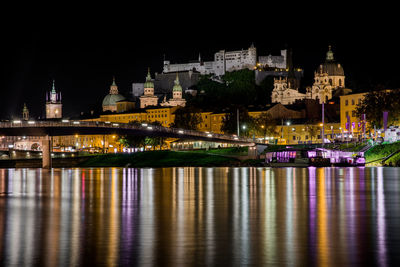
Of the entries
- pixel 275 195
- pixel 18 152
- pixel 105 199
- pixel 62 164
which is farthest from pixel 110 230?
pixel 18 152

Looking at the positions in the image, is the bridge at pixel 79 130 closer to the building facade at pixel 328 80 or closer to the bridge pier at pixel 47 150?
the bridge pier at pixel 47 150

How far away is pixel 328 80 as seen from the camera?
17075 cm

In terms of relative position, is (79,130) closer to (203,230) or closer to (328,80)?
(203,230)

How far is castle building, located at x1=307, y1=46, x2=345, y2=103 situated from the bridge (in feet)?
224

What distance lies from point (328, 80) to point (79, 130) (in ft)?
299

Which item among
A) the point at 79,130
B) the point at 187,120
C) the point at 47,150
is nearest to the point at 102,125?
the point at 79,130

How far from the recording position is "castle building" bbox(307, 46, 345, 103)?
165500 mm

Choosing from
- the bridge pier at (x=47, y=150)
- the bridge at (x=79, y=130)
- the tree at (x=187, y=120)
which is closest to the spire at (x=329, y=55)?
the tree at (x=187, y=120)

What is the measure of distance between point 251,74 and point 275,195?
167638mm

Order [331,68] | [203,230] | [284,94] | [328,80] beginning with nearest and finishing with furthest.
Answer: [203,230], [328,80], [331,68], [284,94]

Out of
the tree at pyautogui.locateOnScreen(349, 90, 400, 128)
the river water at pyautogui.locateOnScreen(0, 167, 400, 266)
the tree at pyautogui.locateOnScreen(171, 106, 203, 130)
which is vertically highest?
the tree at pyautogui.locateOnScreen(171, 106, 203, 130)

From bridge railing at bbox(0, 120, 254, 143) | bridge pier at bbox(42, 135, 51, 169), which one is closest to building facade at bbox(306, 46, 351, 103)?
bridge railing at bbox(0, 120, 254, 143)

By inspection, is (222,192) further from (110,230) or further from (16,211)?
(110,230)

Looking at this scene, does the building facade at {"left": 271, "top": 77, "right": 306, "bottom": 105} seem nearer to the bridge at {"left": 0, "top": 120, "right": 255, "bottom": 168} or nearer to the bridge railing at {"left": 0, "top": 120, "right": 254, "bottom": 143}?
the bridge at {"left": 0, "top": 120, "right": 255, "bottom": 168}
